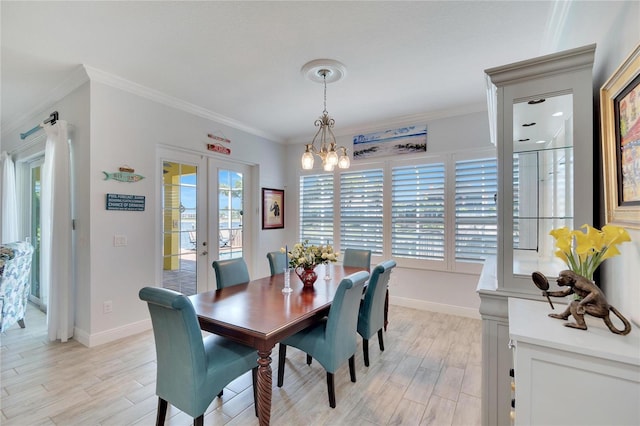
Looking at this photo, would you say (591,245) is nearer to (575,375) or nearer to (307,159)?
(575,375)

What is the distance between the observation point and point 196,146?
3916 millimetres

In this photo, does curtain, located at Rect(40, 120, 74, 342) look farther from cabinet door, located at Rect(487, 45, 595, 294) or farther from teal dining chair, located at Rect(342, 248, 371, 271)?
cabinet door, located at Rect(487, 45, 595, 294)

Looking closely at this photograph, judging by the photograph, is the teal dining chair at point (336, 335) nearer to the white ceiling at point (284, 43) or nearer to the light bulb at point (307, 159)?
the light bulb at point (307, 159)

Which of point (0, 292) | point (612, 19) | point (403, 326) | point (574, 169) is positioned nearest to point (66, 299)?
point (0, 292)

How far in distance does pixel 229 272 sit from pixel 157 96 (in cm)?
233

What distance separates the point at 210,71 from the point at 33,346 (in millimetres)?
3355

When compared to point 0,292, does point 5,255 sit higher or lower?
higher

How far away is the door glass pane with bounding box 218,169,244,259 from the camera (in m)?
4.37

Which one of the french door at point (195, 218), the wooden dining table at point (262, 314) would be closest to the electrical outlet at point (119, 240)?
the french door at point (195, 218)

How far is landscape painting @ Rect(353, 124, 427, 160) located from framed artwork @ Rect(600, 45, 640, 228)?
290 centimetres

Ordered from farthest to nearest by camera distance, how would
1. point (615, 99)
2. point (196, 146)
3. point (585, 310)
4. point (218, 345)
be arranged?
point (196, 146) → point (218, 345) → point (615, 99) → point (585, 310)

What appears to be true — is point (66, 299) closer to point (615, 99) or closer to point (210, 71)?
point (210, 71)

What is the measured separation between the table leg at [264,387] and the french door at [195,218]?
99.6 inches

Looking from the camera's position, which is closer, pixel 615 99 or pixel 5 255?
pixel 615 99
